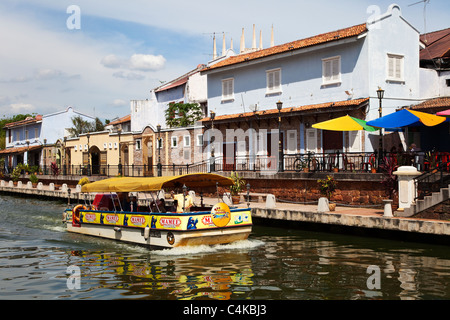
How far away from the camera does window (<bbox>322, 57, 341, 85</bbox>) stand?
28.2m

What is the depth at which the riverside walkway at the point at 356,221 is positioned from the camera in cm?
1700

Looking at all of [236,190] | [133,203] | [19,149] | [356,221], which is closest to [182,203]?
[133,203]

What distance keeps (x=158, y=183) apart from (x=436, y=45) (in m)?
22.1

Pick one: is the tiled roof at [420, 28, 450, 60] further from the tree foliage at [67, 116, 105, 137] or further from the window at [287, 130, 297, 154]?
the tree foliage at [67, 116, 105, 137]

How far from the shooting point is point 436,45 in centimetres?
3206

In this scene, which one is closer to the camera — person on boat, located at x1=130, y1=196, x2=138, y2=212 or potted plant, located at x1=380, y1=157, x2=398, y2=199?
person on boat, located at x1=130, y1=196, x2=138, y2=212

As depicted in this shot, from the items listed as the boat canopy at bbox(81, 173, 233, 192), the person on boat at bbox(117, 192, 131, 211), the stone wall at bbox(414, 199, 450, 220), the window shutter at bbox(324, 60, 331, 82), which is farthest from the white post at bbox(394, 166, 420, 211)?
the window shutter at bbox(324, 60, 331, 82)

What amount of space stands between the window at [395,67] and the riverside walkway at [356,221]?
8.37m

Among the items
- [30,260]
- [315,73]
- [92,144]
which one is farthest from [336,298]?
[92,144]

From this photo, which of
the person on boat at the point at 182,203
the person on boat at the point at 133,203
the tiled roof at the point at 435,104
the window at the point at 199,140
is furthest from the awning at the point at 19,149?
the person on boat at the point at 182,203

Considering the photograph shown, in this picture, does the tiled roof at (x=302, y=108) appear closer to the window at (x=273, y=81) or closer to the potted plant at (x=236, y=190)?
the window at (x=273, y=81)

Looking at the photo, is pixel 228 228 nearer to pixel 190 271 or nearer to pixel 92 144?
pixel 190 271

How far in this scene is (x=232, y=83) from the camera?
1393 inches

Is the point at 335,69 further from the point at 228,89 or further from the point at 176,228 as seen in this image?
the point at 176,228
